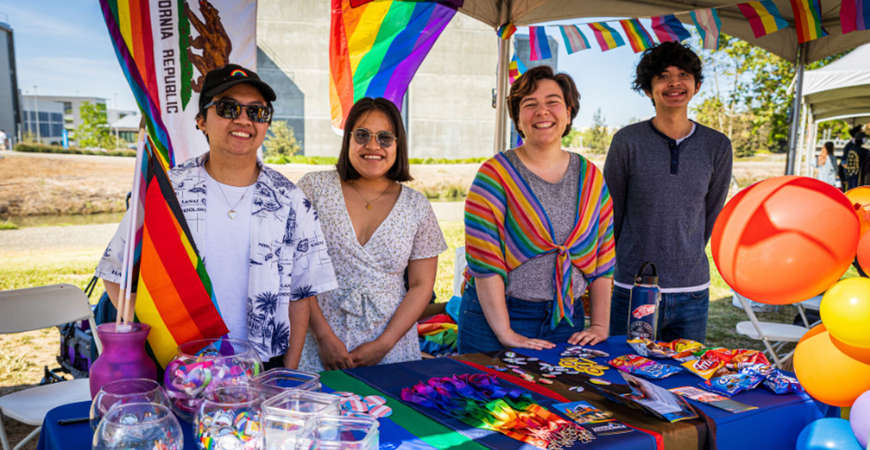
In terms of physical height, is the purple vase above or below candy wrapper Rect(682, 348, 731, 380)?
above

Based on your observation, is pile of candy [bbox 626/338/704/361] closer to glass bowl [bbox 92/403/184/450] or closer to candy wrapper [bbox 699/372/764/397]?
candy wrapper [bbox 699/372/764/397]

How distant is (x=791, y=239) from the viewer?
1322 mm

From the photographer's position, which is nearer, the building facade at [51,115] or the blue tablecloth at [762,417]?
the blue tablecloth at [762,417]

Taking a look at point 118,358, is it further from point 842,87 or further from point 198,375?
point 842,87

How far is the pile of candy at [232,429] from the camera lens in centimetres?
101

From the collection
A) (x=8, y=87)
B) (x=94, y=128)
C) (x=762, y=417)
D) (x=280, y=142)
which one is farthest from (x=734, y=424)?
(x=280, y=142)

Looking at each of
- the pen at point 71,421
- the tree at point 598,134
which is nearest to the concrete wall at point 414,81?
the tree at point 598,134

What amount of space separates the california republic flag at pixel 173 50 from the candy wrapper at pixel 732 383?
8.30 feet

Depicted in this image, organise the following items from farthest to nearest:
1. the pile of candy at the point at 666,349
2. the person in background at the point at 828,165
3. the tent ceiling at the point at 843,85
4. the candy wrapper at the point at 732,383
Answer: the person in background at the point at 828,165
the tent ceiling at the point at 843,85
the pile of candy at the point at 666,349
the candy wrapper at the point at 732,383

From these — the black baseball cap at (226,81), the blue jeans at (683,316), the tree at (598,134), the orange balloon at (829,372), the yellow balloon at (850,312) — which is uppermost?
the tree at (598,134)

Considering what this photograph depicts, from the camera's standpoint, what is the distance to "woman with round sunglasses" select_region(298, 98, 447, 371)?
191 centimetres

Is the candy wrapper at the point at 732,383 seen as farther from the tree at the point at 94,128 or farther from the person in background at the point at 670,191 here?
the tree at the point at 94,128

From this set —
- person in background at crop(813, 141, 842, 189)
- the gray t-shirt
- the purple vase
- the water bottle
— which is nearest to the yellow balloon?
the water bottle

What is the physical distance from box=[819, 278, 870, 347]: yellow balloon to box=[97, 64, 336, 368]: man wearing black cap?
136 cm
